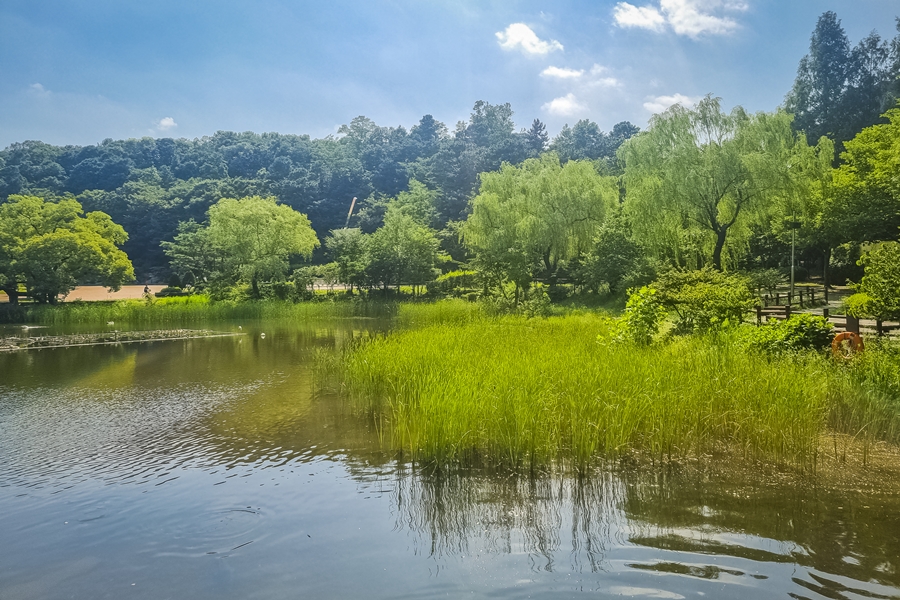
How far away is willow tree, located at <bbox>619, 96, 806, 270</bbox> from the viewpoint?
1977 centimetres

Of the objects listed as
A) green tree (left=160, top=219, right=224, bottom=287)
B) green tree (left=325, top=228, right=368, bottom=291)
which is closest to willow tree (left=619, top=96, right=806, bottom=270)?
green tree (left=325, top=228, right=368, bottom=291)

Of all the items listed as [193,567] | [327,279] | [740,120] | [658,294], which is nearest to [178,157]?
[327,279]

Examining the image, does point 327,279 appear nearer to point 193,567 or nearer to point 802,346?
point 802,346

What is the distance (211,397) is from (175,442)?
8.51 feet

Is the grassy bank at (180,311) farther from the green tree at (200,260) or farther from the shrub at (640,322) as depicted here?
the shrub at (640,322)

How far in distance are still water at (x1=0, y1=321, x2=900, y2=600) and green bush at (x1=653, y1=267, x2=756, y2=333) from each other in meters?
6.18

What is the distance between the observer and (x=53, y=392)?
32.0 feet

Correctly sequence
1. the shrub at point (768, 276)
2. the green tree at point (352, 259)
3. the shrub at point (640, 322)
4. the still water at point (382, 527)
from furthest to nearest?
the green tree at point (352, 259) → the shrub at point (768, 276) → the shrub at point (640, 322) → the still water at point (382, 527)

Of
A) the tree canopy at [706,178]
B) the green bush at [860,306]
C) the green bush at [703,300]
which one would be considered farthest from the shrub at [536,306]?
the green bush at [860,306]

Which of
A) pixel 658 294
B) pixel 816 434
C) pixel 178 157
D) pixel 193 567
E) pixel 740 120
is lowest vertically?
pixel 193 567

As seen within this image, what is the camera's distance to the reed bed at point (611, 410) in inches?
208

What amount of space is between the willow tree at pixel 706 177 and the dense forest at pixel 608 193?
2.2 inches

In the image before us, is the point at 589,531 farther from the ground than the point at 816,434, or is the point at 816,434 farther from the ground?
the point at 816,434

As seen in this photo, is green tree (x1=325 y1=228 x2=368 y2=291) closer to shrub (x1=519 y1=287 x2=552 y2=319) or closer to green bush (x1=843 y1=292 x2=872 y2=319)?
shrub (x1=519 y1=287 x2=552 y2=319)
